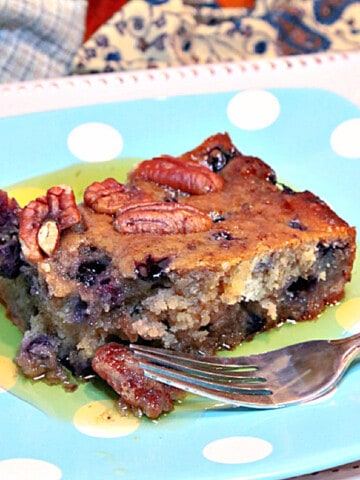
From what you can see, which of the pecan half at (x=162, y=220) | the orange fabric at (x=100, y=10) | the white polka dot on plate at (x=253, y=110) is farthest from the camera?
the orange fabric at (x=100, y=10)

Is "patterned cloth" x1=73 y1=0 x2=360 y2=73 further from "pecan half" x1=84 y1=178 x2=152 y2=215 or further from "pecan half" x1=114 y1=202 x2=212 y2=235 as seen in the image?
"pecan half" x1=114 y1=202 x2=212 y2=235

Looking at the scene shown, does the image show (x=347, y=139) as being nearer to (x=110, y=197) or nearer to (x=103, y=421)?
(x=110, y=197)

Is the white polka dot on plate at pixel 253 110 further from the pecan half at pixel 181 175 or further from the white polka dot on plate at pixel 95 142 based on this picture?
the pecan half at pixel 181 175

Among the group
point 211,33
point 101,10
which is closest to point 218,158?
point 211,33

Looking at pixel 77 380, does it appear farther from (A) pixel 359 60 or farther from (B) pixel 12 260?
(A) pixel 359 60

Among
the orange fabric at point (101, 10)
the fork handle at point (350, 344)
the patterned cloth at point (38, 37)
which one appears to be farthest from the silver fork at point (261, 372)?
the orange fabric at point (101, 10)

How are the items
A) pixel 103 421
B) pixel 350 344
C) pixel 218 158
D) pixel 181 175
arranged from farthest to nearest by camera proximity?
pixel 218 158
pixel 181 175
pixel 350 344
pixel 103 421

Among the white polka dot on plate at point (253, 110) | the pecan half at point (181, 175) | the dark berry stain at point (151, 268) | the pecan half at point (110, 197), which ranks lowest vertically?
the dark berry stain at point (151, 268)

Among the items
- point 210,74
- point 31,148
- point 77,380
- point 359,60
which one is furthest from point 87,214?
point 359,60

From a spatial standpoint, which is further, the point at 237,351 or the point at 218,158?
the point at 218,158
